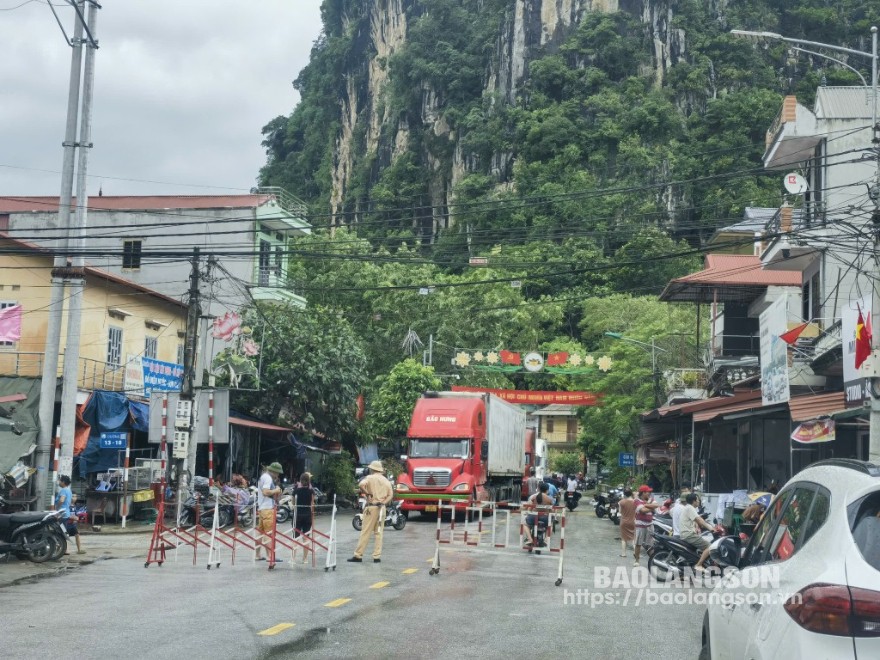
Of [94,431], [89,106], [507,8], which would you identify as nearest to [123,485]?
[94,431]

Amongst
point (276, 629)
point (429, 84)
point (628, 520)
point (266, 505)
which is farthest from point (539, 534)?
point (429, 84)

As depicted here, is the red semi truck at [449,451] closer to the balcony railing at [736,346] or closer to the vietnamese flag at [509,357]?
the balcony railing at [736,346]

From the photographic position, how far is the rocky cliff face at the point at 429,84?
117m

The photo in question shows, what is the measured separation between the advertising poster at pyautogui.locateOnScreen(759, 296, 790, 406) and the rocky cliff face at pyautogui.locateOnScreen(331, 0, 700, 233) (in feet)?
286

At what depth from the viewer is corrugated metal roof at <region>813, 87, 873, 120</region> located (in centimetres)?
2911

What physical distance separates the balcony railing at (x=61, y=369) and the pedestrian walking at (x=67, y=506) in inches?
361

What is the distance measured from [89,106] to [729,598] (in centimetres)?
2042

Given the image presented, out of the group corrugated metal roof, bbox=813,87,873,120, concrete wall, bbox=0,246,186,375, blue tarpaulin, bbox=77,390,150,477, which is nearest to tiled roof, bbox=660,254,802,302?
corrugated metal roof, bbox=813,87,873,120

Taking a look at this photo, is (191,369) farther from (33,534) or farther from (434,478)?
(434,478)

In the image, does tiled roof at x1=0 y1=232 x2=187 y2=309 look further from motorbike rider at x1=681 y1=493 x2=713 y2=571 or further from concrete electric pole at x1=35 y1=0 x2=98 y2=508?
motorbike rider at x1=681 y1=493 x2=713 y2=571

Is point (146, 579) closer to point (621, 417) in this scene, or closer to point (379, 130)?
point (621, 417)

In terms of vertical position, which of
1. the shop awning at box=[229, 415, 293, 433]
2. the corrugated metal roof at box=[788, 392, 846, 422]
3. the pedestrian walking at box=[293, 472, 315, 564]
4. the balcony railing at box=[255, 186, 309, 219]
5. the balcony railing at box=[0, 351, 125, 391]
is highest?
the balcony railing at box=[255, 186, 309, 219]

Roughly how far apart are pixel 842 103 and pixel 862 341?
14007 mm

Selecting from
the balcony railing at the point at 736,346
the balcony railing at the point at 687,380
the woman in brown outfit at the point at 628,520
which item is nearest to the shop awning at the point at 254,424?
the balcony railing at the point at 687,380
